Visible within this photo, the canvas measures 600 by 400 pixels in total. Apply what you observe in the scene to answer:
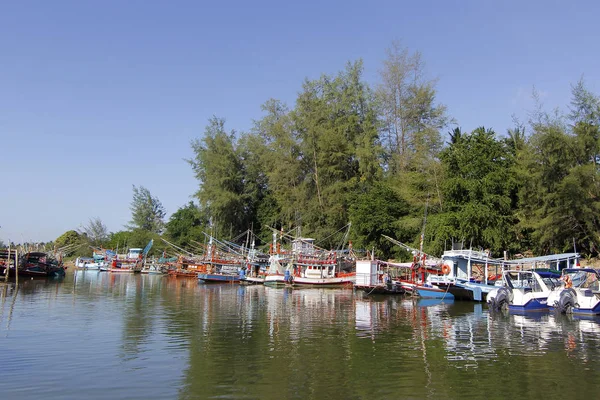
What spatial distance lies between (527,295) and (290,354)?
17112mm

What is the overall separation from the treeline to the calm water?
14899mm

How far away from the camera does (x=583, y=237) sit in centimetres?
3847

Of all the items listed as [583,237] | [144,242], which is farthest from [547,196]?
[144,242]

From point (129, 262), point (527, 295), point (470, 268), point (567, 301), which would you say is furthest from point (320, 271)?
point (129, 262)

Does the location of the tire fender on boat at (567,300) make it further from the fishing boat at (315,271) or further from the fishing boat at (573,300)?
the fishing boat at (315,271)

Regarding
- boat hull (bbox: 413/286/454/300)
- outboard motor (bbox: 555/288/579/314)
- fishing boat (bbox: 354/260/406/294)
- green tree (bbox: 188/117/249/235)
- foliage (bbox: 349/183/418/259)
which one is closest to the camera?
outboard motor (bbox: 555/288/579/314)

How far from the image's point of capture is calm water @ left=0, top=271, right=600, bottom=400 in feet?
39.9

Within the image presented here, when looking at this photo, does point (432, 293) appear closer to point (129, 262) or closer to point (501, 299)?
point (501, 299)

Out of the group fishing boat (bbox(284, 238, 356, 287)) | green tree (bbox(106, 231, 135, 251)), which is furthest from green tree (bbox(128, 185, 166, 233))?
fishing boat (bbox(284, 238, 356, 287))

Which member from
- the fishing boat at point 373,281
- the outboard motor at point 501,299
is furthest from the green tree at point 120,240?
the outboard motor at point 501,299

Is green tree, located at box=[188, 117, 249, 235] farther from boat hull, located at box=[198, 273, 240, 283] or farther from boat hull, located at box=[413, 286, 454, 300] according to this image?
boat hull, located at box=[413, 286, 454, 300]

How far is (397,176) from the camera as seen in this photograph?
182 ft

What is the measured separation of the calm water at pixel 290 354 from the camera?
1217 cm

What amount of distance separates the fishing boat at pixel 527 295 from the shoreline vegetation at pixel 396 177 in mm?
9172
